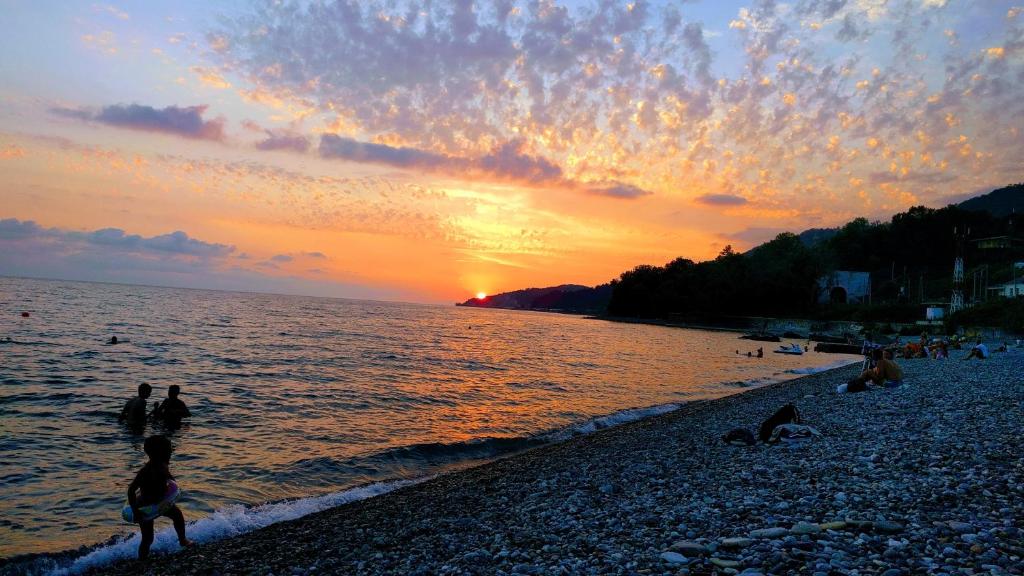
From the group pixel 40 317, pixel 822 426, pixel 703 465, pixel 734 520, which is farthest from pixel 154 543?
pixel 40 317

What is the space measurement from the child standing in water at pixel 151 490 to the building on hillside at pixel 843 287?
17314 centimetres

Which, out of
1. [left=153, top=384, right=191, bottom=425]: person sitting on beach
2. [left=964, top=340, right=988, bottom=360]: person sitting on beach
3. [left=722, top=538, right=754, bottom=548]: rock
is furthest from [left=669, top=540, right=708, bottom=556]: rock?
[left=964, top=340, right=988, bottom=360]: person sitting on beach

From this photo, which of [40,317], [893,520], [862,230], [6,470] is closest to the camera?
[893,520]

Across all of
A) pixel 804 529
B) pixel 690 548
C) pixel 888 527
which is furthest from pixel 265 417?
pixel 888 527

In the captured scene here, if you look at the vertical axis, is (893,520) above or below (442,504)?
above

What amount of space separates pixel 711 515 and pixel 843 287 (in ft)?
569

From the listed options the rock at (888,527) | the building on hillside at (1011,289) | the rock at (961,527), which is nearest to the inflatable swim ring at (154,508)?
the rock at (888,527)

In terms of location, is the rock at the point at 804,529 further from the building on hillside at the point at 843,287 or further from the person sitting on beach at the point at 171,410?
the building on hillside at the point at 843,287

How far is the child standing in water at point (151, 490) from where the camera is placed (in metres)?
9.48

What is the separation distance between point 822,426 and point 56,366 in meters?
36.8

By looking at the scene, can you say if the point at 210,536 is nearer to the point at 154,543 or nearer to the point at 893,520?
the point at 154,543

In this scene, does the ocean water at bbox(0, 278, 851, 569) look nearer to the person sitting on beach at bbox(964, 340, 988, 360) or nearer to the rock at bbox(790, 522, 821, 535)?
the rock at bbox(790, 522, 821, 535)

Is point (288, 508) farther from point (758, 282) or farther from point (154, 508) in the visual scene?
point (758, 282)

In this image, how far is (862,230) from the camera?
190 metres
